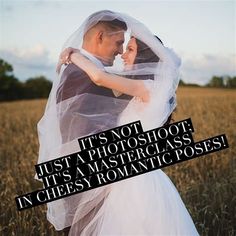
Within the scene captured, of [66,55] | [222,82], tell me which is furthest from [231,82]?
[66,55]

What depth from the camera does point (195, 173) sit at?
108 inches

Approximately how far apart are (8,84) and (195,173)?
55.6 inches

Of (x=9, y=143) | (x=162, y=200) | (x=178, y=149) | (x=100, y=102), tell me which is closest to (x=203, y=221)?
→ (x=178, y=149)

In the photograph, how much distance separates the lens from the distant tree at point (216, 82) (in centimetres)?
287

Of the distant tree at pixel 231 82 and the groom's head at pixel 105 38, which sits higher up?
the distant tree at pixel 231 82

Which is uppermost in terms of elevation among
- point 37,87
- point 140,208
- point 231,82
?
point 37,87

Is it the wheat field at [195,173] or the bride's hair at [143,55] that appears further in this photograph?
the wheat field at [195,173]

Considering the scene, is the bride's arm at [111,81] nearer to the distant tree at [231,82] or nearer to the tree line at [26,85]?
the tree line at [26,85]

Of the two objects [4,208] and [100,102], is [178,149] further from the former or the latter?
[4,208]

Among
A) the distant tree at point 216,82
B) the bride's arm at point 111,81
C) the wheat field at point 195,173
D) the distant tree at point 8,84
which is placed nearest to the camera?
the bride's arm at point 111,81

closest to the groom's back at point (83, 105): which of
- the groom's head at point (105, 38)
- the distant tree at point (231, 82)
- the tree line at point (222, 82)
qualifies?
the groom's head at point (105, 38)

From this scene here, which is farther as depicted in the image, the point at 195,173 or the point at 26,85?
the point at 26,85

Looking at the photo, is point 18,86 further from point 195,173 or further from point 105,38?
point 105,38

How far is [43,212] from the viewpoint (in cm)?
240
